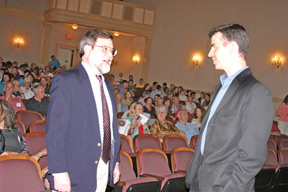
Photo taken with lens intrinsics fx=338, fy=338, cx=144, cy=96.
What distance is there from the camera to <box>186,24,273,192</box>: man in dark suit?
1601mm

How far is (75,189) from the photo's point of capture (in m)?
1.90

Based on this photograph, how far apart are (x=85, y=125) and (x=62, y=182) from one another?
33 centimetres

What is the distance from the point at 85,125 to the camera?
191 centimetres

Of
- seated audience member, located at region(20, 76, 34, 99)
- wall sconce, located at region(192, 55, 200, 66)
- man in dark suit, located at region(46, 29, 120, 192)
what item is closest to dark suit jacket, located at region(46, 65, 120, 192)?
man in dark suit, located at region(46, 29, 120, 192)

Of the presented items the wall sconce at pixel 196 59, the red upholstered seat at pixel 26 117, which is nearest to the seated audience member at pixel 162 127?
the red upholstered seat at pixel 26 117

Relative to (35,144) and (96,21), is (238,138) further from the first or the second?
(96,21)

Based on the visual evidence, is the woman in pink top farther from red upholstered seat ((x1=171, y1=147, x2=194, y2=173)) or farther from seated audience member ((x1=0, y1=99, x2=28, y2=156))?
seated audience member ((x1=0, y1=99, x2=28, y2=156))

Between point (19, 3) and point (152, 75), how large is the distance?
6650 millimetres

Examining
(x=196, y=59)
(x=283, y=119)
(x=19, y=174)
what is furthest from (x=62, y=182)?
(x=196, y=59)

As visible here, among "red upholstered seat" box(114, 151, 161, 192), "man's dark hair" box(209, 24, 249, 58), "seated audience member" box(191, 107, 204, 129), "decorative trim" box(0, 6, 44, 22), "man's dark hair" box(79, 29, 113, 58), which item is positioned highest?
"decorative trim" box(0, 6, 44, 22)

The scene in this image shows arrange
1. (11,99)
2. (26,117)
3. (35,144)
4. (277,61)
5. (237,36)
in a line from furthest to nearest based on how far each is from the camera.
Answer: (277,61) → (11,99) → (26,117) → (35,144) → (237,36)

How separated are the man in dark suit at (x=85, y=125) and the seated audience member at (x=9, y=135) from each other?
153 centimetres

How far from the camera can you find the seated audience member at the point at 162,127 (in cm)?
570

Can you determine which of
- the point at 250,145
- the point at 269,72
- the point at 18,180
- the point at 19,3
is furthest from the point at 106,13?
the point at 250,145
